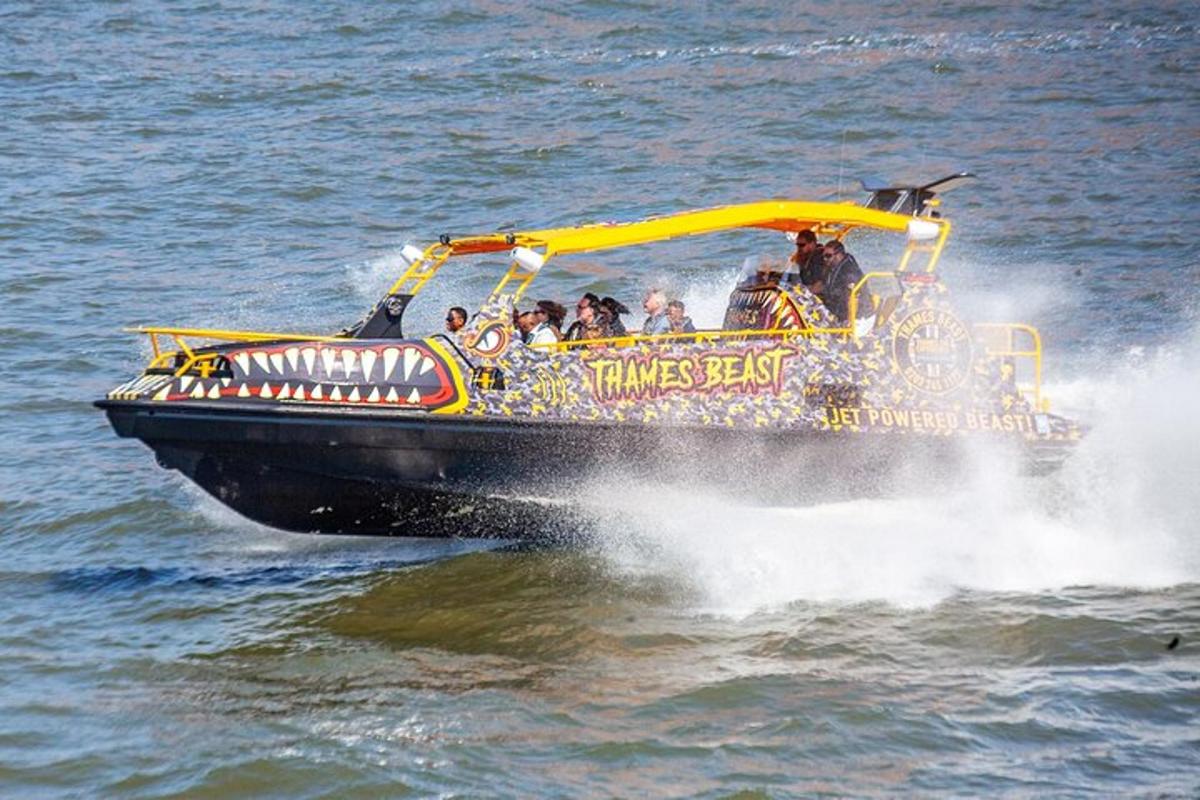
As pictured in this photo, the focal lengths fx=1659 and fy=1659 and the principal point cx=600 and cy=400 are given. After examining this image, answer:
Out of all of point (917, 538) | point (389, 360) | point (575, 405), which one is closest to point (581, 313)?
point (575, 405)

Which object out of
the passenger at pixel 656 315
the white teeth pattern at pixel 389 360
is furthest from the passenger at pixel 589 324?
the white teeth pattern at pixel 389 360

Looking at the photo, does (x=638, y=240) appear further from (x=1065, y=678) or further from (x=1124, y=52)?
(x=1124, y=52)

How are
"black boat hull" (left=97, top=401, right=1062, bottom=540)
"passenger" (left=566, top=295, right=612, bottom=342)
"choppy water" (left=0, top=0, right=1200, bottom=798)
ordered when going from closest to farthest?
"choppy water" (left=0, top=0, right=1200, bottom=798), "black boat hull" (left=97, top=401, right=1062, bottom=540), "passenger" (left=566, top=295, right=612, bottom=342)

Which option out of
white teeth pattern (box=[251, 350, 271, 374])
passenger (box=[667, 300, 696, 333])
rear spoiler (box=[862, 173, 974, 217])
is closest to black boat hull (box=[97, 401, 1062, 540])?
white teeth pattern (box=[251, 350, 271, 374])

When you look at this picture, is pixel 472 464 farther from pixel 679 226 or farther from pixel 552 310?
pixel 679 226

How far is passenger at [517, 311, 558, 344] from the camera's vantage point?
1275 cm

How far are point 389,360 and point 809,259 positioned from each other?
12.5ft

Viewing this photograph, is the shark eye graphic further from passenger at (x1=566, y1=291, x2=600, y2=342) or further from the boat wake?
the boat wake

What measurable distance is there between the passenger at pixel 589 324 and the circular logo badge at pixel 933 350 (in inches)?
91.4

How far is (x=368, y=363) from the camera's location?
12.2 m

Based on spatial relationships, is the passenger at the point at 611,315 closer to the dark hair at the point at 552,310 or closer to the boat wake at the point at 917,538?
the dark hair at the point at 552,310

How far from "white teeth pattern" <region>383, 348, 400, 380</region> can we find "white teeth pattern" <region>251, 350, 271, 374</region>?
0.84 m

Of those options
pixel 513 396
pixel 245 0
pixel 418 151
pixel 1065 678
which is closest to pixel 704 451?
pixel 513 396

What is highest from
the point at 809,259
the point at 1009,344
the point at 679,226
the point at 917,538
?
the point at 679,226
